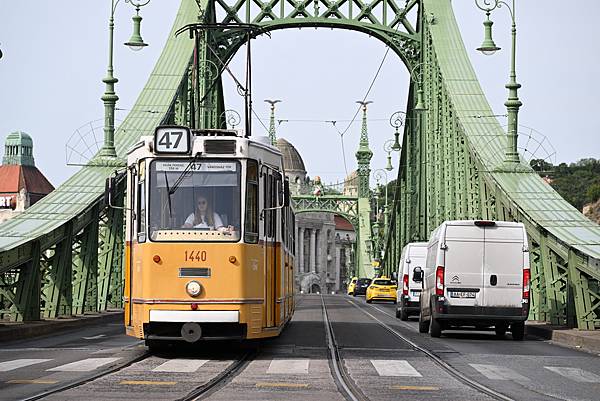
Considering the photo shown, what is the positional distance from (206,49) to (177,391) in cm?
3154

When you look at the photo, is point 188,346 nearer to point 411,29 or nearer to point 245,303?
point 245,303

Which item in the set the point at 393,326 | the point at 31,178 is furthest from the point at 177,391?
the point at 31,178

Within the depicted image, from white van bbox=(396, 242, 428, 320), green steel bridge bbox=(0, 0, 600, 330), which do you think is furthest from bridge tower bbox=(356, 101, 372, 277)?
white van bbox=(396, 242, 428, 320)

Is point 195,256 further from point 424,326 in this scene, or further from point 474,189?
point 474,189

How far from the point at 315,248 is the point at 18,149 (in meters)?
42.7

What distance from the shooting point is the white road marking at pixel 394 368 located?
1736 centimetres

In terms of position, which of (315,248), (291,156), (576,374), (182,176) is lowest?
(576,374)

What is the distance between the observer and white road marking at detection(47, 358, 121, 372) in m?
17.2

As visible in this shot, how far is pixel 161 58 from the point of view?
41.6 meters

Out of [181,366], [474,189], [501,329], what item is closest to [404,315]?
[474,189]

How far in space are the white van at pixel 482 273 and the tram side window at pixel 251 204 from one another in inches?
305

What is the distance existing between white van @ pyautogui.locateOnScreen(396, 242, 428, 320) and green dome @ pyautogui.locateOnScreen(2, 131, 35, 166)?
117 metres

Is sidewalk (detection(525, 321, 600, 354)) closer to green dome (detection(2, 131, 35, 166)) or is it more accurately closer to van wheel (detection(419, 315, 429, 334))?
van wheel (detection(419, 315, 429, 334))

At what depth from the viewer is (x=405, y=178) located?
195 feet
